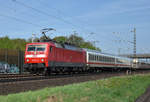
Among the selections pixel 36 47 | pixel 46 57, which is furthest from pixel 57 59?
pixel 36 47

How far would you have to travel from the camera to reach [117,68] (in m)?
49.3

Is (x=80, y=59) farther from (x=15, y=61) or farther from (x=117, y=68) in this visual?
(x=117, y=68)

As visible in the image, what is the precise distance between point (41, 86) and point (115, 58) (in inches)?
1368

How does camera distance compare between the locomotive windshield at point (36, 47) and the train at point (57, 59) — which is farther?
the locomotive windshield at point (36, 47)

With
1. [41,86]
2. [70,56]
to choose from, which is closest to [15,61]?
[70,56]

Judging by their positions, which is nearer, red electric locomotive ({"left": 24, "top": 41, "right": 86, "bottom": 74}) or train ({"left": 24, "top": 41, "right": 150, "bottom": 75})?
red electric locomotive ({"left": 24, "top": 41, "right": 86, "bottom": 74})

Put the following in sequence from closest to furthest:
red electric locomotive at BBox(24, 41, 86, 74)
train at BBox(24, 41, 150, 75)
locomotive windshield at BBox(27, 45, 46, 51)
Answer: red electric locomotive at BBox(24, 41, 86, 74)
train at BBox(24, 41, 150, 75)
locomotive windshield at BBox(27, 45, 46, 51)

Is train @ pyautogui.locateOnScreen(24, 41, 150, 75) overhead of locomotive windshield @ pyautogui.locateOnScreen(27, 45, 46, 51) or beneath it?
beneath

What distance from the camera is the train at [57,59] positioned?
22587mm

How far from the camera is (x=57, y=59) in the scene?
80.9 ft

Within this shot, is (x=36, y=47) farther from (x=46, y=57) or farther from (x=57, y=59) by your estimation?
(x=57, y=59)

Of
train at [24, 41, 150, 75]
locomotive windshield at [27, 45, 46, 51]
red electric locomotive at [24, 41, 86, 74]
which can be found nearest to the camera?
red electric locomotive at [24, 41, 86, 74]

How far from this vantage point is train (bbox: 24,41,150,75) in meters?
22.6

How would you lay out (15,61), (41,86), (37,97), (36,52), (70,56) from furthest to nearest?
(15,61) < (70,56) < (36,52) < (41,86) < (37,97)
